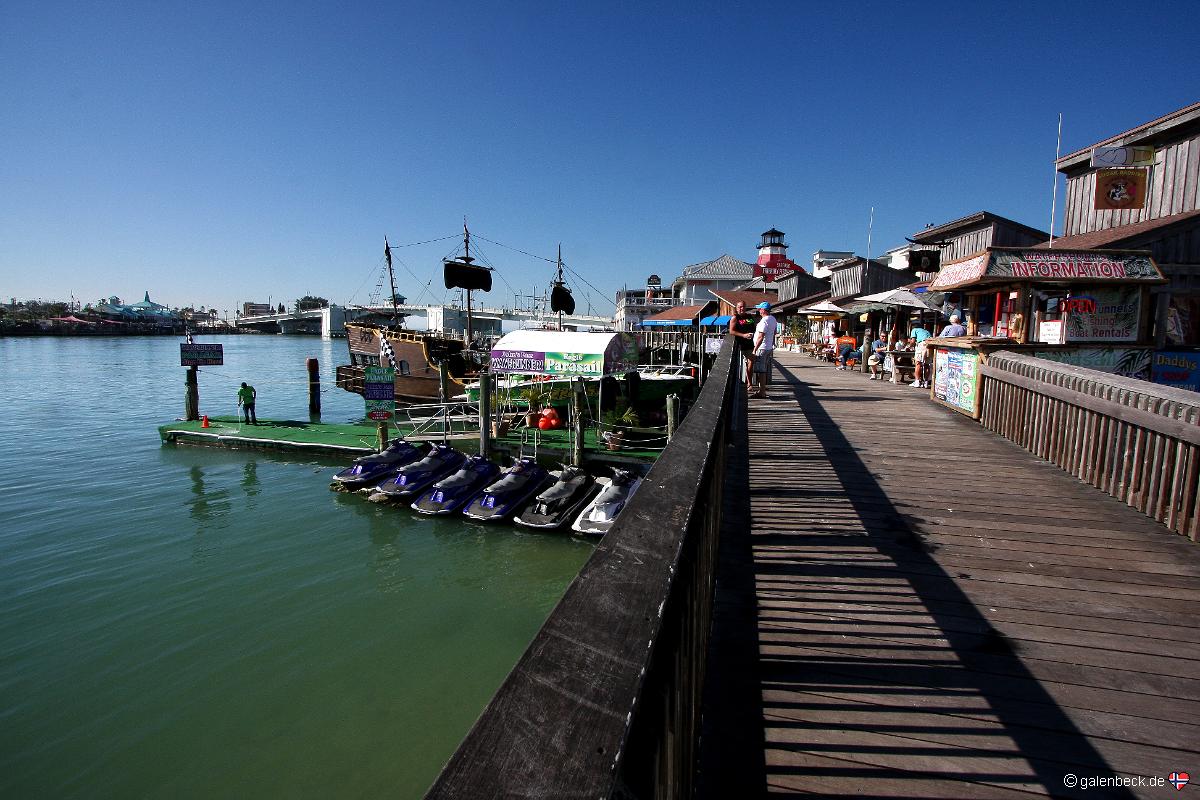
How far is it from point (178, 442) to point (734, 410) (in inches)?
963

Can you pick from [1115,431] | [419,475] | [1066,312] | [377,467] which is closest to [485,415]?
[419,475]

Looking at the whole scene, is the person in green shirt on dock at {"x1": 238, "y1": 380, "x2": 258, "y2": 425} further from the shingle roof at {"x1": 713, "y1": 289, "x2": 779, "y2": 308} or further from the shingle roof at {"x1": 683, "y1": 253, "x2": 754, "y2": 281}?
the shingle roof at {"x1": 683, "y1": 253, "x2": 754, "y2": 281}

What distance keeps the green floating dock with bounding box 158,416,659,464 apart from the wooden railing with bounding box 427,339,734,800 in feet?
51.5

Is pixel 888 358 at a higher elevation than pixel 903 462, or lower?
higher

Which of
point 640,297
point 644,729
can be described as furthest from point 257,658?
point 640,297

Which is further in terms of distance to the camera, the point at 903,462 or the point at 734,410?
the point at 734,410

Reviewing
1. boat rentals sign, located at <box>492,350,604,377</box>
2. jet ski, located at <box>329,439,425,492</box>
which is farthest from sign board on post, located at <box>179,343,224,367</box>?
boat rentals sign, located at <box>492,350,604,377</box>

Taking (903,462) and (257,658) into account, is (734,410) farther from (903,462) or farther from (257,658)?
(257,658)

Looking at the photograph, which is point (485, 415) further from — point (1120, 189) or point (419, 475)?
point (1120, 189)

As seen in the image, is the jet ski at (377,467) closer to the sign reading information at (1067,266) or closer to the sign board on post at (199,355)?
the sign board on post at (199,355)

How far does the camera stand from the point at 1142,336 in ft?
30.2

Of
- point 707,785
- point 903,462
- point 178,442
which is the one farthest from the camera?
point 178,442

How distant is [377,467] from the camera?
58.0 ft

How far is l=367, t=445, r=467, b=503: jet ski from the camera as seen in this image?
1614cm
